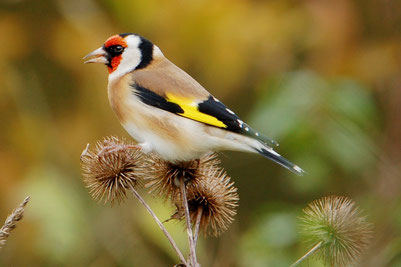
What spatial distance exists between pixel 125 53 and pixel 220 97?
155 centimetres

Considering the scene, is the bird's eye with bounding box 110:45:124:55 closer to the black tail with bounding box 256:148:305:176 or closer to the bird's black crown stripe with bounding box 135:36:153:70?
the bird's black crown stripe with bounding box 135:36:153:70

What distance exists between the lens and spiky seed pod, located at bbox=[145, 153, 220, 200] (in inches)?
121

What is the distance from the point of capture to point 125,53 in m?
3.73

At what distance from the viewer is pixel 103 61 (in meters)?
3.78

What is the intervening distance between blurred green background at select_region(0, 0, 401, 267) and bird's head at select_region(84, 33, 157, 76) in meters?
0.71

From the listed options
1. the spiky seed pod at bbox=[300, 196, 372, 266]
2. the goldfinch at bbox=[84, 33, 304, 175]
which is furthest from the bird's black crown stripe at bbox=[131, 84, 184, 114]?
the spiky seed pod at bbox=[300, 196, 372, 266]

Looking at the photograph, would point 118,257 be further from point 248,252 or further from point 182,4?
point 182,4

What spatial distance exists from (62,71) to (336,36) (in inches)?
88.4

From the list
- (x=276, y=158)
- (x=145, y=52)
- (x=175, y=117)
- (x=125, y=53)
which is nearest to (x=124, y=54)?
(x=125, y=53)

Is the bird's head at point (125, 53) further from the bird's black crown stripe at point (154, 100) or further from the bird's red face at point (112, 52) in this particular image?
the bird's black crown stripe at point (154, 100)

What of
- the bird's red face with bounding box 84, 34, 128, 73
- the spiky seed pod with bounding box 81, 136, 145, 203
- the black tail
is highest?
the bird's red face with bounding box 84, 34, 128, 73

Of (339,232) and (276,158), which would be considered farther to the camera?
(276,158)

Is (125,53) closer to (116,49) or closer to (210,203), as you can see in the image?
(116,49)

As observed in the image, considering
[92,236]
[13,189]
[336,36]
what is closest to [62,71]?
[13,189]
